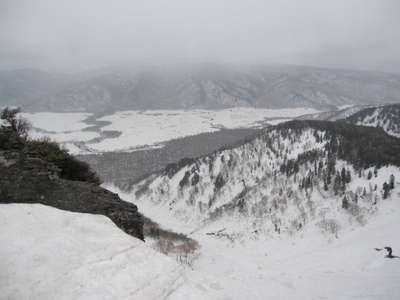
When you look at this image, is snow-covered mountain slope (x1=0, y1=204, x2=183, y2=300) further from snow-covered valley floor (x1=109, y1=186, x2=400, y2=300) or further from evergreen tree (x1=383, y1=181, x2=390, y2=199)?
evergreen tree (x1=383, y1=181, x2=390, y2=199)

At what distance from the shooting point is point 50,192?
2138 cm

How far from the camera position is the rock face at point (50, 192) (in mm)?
20484

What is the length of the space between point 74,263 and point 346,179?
138654 millimetres

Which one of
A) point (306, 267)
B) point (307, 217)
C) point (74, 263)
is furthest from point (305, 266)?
point (74, 263)

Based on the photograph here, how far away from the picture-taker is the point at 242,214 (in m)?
148

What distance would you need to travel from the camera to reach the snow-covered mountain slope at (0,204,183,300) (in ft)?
41.5

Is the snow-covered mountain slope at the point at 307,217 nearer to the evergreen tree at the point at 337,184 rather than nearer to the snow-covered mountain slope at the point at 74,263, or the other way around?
the evergreen tree at the point at 337,184

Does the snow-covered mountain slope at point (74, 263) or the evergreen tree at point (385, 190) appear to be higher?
the snow-covered mountain slope at point (74, 263)

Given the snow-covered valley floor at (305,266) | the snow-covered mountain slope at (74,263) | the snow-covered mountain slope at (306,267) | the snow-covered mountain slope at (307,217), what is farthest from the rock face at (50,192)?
the snow-covered mountain slope at (307,217)

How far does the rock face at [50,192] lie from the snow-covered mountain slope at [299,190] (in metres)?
105

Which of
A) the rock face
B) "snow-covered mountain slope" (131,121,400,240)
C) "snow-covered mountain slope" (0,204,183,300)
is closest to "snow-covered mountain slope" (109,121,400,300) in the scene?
"snow-covered mountain slope" (131,121,400,240)

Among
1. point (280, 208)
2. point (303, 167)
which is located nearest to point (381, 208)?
point (280, 208)

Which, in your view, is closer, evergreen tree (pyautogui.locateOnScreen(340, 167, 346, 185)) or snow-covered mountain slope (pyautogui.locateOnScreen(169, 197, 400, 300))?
snow-covered mountain slope (pyautogui.locateOnScreen(169, 197, 400, 300))

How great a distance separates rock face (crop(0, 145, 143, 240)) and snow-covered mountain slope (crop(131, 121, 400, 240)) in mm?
104527
